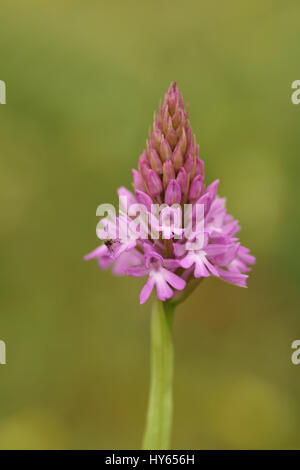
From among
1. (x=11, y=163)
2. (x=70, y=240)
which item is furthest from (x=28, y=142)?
(x=70, y=240)

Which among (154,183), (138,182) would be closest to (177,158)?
(154,183)

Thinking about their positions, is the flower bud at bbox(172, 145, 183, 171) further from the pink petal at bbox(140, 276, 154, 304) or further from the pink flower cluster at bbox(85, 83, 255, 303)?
the pink petal at bbox(140, 276, 154, 304)

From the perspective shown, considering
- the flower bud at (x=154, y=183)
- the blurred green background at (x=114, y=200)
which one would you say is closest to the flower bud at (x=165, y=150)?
the flower bud at (x=154, y=183)

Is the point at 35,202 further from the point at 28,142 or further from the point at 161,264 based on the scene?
the point at 161,264

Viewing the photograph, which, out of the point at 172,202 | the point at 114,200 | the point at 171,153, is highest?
the point at 114,200

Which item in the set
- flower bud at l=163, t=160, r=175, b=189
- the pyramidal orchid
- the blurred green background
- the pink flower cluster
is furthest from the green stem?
the blurred green background

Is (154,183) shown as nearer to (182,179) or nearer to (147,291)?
(182,179)
